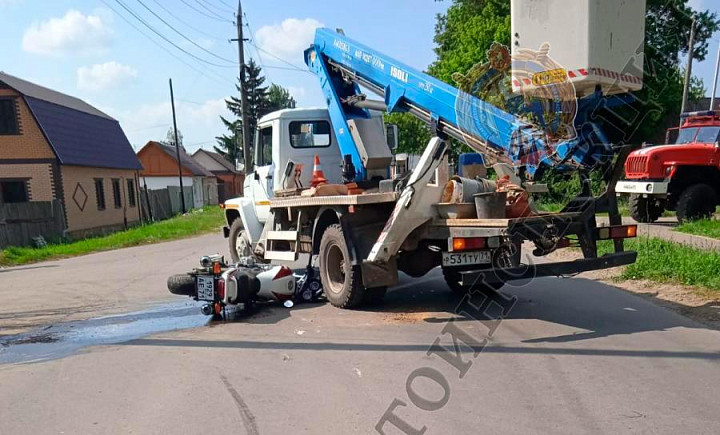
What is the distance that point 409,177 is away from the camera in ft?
21.5

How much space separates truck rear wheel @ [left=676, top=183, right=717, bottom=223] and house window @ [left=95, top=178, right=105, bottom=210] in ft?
82.9

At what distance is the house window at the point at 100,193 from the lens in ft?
89.7

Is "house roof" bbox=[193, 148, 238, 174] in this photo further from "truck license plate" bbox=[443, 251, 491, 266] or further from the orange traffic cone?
"truck license plate" bbox=[443, 251, 491, 266]

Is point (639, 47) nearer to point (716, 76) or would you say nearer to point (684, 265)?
point (684, 265)

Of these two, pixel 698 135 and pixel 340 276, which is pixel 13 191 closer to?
pixel 340 276

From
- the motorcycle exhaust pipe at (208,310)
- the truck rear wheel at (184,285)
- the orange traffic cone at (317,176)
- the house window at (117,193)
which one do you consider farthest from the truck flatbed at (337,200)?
the house window at (117,193)

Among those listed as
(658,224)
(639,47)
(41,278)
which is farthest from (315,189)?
(658,224)

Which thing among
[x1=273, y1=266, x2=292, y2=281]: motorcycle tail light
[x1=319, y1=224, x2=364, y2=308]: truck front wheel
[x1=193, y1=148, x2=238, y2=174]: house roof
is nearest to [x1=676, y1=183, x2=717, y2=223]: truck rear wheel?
[x1=319, y1=224, x2=364, y2=308]: truck front wheel

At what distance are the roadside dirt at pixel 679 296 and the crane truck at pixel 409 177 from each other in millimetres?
1144

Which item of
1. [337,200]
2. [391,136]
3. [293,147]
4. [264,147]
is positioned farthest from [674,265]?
[264,147]

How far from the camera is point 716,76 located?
2805 cm

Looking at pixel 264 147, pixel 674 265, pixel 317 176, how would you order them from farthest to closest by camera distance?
pixel 264 147, pixel 317 176, pixel 674 265

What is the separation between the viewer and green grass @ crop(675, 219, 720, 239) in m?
11.6

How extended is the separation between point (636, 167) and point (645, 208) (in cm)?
129
